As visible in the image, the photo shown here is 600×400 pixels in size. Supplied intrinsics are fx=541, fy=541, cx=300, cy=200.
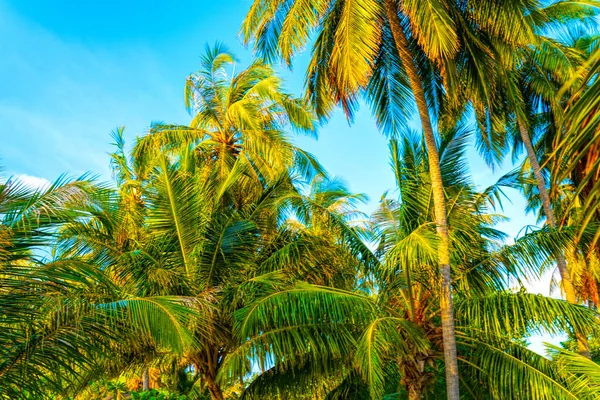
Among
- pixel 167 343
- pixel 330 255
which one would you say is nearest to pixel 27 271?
pixel 167 343

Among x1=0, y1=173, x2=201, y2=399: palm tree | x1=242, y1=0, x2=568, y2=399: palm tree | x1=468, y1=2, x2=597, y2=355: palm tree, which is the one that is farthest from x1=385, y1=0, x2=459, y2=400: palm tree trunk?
x1=0, y1=173, x2=201, y2=399: palm tree

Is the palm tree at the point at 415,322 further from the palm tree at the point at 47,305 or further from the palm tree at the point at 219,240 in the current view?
the palm tree at the point at 47,305

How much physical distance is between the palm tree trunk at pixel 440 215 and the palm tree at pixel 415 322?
340 millimetres

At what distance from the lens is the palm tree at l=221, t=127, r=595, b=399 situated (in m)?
8.44

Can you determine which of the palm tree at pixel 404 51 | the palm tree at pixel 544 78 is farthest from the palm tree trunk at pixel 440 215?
the palm tree at pixel 544 78

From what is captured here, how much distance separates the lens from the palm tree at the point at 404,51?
9.34 metres

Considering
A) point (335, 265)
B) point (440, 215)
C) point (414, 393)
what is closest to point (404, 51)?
point (440, 215)

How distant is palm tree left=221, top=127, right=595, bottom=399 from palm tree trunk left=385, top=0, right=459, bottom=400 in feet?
1.11

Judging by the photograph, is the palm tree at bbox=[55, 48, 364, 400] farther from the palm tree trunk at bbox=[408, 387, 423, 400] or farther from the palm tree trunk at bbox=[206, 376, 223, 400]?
the palm tree trunk at bbox=[408, 387, 423, 400]

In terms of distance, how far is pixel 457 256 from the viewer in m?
9.72

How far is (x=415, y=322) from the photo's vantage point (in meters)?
9.94

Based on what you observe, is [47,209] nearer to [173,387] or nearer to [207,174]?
[207,174]

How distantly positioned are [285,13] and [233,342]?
6947 mm

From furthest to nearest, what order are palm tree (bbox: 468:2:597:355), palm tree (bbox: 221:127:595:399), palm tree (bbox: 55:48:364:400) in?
1. palm tree (bbox: 468:2:597:355)
2. palm tree (bbox: 55:48:364:400)
3. palm tree (bbox: 221:127:595:399)
